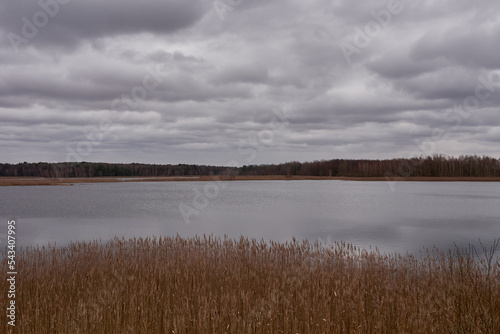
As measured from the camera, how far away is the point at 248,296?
10.1 metres

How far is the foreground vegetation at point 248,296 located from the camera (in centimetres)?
829

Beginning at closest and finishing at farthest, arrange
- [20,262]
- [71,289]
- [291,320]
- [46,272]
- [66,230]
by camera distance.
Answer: [291,320] → [71,289] → [46,272] → [20,262] → [66,230]

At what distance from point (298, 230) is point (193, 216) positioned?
1302 cm

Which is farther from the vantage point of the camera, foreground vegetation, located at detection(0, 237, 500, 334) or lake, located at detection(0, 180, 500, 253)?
lake, located at detection(0, 180, 500, 253)

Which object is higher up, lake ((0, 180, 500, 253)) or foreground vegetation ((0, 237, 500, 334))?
foreground vegetation ((0, 237, 500, 334))

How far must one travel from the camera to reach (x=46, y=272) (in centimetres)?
1347

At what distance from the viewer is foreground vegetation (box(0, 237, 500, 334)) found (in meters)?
8.29

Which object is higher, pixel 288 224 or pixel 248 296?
pixel 248 296

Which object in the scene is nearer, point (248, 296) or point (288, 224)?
point (248, 296)

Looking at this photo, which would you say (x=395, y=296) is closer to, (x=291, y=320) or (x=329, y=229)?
(x=291, y=320)

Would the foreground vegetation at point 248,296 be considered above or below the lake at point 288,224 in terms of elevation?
above

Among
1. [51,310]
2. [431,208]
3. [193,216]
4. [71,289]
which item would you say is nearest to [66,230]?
[193,216]

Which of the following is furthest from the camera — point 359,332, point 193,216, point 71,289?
point 193,216

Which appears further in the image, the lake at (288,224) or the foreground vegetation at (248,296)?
the lake at (288,224)
